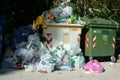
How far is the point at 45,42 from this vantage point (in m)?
8.07

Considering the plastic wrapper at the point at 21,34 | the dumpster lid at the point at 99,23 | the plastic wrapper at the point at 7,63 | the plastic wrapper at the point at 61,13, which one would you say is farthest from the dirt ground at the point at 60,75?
the plastic wrapper at the point at 61,13

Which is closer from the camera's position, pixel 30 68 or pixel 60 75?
pixel 60 75

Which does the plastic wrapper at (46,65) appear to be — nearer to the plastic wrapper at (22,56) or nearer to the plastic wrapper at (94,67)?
the plastic wrapper at (22,56)

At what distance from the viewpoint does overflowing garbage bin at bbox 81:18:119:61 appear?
324 inches

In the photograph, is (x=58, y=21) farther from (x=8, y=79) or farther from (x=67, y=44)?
(x=8, y=79)

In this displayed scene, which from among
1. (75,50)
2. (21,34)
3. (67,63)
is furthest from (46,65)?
(21,34)

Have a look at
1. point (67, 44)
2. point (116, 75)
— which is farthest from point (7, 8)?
point (116, 75)

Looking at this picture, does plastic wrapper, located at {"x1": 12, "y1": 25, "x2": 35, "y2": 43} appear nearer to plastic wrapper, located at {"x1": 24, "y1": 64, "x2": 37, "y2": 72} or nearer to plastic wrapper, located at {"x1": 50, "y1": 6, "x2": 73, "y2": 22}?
plastic wrapper, located at {"x1": 50, "y1": 6, "x2": 73, "y2": 22}

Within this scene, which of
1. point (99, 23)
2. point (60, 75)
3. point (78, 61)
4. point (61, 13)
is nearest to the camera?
point (60, 75)

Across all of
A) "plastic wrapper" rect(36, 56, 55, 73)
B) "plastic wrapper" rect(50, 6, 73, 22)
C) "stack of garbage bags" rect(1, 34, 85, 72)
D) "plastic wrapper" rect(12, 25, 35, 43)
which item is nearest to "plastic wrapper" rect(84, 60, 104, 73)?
"stack of garbage bags" rect(1, 34, 85, 72)

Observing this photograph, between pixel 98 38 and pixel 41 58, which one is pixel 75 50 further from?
pixel 41 58

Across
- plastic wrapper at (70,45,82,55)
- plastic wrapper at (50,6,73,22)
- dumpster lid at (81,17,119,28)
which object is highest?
plastic wrapper at (50,6,73,22)

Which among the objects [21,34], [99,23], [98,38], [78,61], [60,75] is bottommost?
[60,75]

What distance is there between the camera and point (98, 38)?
8.30 metres
